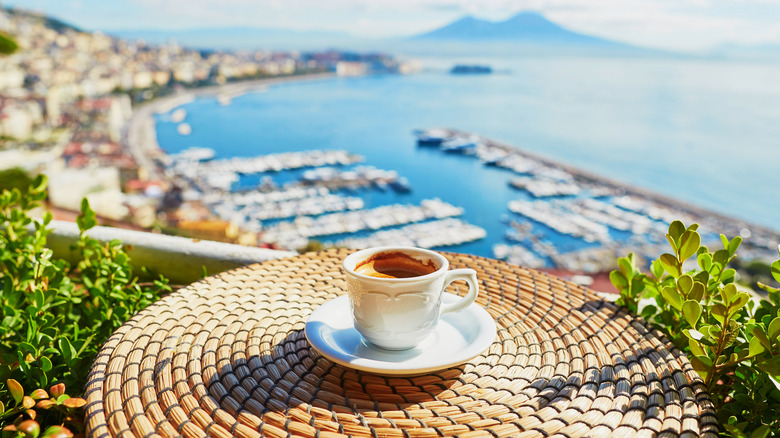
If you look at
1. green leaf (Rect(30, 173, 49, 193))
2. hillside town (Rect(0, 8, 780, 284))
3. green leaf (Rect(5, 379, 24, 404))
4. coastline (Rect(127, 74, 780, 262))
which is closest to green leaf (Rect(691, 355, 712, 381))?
green leaf (Rect(5, 379, 24, 404))

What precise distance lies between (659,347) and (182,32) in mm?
98137

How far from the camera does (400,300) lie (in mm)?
506

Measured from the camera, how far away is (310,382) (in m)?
0.50

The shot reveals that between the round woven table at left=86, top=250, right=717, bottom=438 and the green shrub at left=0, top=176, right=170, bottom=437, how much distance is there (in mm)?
178

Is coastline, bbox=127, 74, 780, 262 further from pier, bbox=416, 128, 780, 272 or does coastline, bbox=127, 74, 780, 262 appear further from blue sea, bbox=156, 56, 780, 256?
blue sea, bbox=156, 56, 780, 256

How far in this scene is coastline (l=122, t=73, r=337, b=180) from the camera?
997 inches

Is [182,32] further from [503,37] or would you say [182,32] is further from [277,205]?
[277,205]

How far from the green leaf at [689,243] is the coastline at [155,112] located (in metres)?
23.9

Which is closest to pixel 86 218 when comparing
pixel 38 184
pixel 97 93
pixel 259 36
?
pixel 38 184

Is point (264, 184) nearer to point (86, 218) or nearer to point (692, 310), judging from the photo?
point (86, 218)

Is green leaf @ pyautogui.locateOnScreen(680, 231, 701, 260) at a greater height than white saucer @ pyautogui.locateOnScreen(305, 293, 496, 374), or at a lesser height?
greater

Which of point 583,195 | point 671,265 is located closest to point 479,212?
point 583,195

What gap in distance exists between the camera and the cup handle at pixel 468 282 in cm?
55

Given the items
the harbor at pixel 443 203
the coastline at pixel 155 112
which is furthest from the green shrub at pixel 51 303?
the coastline at pixel 155 112
